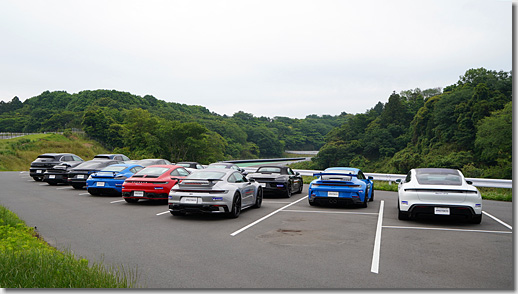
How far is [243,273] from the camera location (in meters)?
5.94

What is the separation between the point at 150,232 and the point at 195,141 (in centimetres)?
7071

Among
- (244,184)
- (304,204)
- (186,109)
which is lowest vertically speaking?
(304,204)

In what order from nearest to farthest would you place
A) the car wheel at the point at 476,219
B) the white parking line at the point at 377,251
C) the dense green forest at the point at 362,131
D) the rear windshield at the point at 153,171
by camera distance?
the white parking line at the point at 377,251 → the car wheel at the point at 476,219 → the rear windshield at the point at 153,171 → the dense green forest at the point at 362,131

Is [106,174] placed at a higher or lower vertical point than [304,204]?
higher

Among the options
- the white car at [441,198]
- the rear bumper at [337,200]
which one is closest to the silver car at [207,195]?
the rear bumper at [337,200]

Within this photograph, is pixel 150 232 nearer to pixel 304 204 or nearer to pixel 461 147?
pixel 304 204

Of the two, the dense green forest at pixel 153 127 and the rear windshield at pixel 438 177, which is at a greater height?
the dense green forest at pixel 153 127

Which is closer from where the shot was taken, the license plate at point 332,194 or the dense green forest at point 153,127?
the license plate at point 332,194

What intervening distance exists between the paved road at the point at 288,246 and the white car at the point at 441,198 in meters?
0.37

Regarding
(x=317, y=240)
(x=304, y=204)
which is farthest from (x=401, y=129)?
(x=317, y=240)

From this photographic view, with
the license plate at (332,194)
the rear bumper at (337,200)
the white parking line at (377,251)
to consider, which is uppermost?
the license plate at (332,194)

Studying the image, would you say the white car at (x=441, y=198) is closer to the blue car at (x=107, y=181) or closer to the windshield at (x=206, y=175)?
the windshield at (x=206, y=175)

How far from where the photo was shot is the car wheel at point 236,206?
11072 millimetres

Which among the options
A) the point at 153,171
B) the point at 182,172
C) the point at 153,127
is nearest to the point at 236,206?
the point at 153,171
